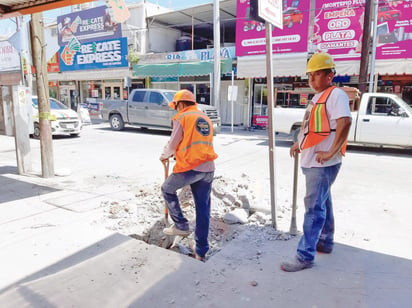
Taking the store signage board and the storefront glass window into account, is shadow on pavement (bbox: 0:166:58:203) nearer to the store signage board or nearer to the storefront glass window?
the store signage board

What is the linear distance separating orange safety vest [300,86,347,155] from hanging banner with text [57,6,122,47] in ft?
64.1

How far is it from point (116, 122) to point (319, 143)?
1383cm

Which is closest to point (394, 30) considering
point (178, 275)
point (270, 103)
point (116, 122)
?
point (270, 103)

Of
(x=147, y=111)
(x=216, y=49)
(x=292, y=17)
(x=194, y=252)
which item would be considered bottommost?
(x=194, y=252)

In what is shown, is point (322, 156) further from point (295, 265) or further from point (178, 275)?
point (178, 275)

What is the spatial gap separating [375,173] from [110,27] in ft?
60.9

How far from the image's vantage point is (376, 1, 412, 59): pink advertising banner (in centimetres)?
1243

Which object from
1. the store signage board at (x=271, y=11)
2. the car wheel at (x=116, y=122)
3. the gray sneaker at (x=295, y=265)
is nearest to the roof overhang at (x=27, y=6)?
the store signage board at (x=271, y=11)

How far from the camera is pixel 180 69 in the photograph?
17281 millimetres

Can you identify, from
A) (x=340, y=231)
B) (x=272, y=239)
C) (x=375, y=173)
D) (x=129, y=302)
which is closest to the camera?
(x=129, y=302)

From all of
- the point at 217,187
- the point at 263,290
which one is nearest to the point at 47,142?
the point at 217,187

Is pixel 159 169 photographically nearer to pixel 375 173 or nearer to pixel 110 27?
pixel 375 173

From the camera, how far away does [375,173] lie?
7.30 meters

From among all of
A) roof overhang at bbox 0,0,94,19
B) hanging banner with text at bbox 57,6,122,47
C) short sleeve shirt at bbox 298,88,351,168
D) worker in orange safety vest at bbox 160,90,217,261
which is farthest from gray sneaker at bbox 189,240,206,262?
hanging banner with text at bbox 57,6,122,47
